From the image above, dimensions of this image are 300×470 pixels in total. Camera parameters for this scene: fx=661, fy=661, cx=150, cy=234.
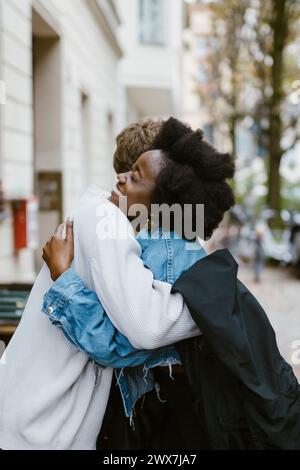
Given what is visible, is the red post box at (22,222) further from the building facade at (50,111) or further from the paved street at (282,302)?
the paved street at (282,302)

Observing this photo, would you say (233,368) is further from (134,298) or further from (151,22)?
(151,22)

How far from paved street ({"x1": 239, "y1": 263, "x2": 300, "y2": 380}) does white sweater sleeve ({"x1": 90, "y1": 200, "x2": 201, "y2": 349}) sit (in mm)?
4176

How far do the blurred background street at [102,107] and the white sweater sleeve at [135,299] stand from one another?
Answer: 1.56 m

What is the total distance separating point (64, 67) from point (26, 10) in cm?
200

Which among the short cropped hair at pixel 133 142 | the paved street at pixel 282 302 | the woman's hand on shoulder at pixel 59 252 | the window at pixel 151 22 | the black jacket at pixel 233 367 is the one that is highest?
the window at pixel 151 22

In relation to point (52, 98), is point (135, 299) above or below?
below

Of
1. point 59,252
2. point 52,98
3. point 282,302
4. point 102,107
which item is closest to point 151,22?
point 102,107

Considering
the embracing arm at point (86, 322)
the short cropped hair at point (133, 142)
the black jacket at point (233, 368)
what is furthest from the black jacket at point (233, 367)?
the short cropped hair at point (133, 142)

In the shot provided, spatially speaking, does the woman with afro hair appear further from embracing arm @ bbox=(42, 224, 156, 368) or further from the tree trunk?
the tree trunk

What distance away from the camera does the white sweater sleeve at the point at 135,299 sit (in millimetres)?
1670

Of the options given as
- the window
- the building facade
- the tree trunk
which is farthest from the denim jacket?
the window

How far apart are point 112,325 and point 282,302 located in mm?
7856

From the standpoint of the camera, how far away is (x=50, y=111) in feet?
27.1

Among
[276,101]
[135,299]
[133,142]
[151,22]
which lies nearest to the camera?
[135,299]
